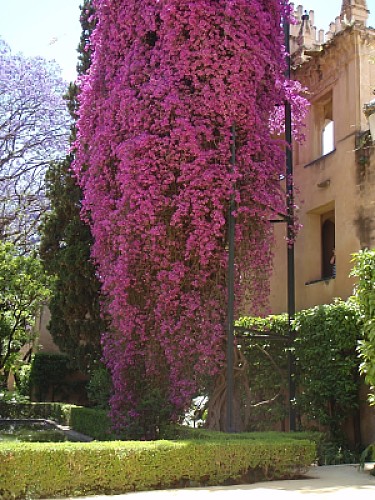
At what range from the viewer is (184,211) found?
10.1 meters

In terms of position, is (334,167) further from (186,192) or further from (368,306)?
(368,306)

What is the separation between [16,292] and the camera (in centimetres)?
1942

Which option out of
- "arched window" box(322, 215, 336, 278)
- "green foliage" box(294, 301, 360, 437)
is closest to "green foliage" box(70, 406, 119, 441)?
"green foliage" box(294, 301, 360, 437)

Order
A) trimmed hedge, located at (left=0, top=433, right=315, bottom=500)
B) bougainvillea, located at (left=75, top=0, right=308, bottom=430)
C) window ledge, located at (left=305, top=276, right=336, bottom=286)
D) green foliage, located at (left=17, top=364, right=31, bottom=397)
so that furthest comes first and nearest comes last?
green foliage, located at (left=17, top=364, right=31, bottom=397), window ledge, located at (left=305, top=276, right=336, bottom=286), bougainvillea, located at (left=75, top=0, right=308, bottom=430), trimmed hedge, located at (left=0, top=433, right=315, bottom=500)

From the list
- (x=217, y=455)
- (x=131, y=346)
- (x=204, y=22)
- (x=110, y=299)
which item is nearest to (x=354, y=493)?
(x=217, y=455)

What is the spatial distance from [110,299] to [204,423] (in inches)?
106

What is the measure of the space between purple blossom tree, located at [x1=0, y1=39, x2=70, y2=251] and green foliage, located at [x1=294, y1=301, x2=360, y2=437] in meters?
13.3

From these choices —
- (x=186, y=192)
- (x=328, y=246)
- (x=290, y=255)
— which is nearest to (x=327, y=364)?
(x=290, y=255)

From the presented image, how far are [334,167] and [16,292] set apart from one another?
34.8ft

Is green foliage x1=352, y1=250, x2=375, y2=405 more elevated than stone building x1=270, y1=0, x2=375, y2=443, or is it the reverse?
stone building x1=270, y1=0, x2=375, y2=443

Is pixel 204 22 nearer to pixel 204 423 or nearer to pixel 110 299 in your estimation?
pixel 110 299

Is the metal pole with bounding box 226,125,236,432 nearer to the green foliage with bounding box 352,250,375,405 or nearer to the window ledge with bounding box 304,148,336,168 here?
the green foliage with bounding box 352,250,375,405

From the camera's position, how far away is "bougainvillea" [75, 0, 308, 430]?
10.2m

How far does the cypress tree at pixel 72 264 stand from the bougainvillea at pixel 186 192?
3505mm
